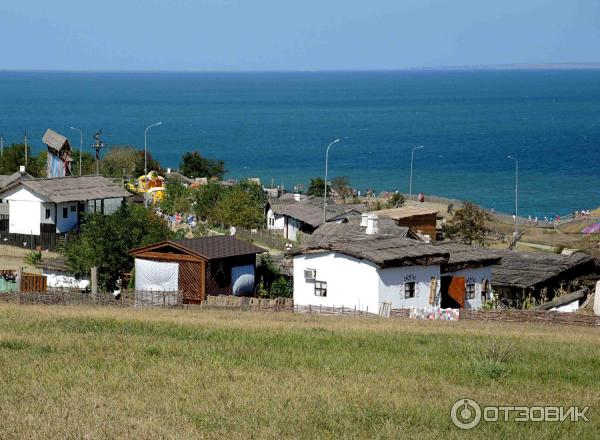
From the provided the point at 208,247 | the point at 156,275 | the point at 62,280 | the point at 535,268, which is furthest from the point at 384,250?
the point at 62,280

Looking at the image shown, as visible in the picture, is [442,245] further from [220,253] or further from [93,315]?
[93,315]

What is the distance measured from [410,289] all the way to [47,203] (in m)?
29.1

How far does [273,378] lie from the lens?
73.3 ft

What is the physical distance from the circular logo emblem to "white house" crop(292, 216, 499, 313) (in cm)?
2288

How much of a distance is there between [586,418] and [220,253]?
29.6 metres

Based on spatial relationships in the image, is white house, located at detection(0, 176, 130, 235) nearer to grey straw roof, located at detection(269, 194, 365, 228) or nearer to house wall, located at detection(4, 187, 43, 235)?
house wall, located at detection(4, 187, 43, 235)

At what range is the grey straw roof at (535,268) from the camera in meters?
48.7

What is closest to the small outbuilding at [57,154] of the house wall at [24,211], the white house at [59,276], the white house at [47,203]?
the white house at [47,203]

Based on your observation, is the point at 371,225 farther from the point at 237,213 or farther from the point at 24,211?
the point at 237,213

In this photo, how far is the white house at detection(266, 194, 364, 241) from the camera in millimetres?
74688

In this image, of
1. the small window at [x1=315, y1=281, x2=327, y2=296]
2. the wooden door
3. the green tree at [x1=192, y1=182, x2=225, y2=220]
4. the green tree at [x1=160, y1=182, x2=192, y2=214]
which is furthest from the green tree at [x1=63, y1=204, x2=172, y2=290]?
the green tree at [x1=160, y1=182, x2=192, y2=214]

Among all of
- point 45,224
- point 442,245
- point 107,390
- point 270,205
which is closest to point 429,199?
point 270,205

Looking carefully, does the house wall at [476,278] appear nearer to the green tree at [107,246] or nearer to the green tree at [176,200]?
the green tree at [107,246]

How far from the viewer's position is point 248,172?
175125 mm
